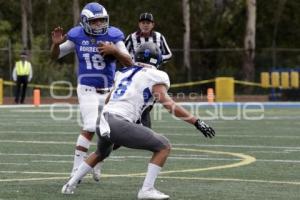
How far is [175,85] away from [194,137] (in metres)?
21.7

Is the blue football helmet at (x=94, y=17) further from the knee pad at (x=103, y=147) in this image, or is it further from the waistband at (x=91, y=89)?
the knee pad at (x=103, y=147)

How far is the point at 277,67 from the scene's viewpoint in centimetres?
4122

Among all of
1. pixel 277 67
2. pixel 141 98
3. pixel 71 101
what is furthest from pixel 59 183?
pixel 277 67

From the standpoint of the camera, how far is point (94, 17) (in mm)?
11258

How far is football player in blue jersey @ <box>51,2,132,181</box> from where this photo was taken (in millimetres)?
11391

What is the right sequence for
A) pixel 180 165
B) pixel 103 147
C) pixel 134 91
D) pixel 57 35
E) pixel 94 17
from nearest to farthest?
1. pixel 134 91
2. pixel 103 147
3. pixel 94 17
4. pixel 57 35
5. pixel 180 165

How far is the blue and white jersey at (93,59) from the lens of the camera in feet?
38.0

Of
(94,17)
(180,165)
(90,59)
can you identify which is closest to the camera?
→ (94,17)

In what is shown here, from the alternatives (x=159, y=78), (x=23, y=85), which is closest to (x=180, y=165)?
(x=159, y=78)

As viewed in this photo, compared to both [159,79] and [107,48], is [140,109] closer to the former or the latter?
[159,79]

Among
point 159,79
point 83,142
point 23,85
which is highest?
point 159,79

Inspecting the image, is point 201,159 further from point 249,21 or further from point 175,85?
point 249,21

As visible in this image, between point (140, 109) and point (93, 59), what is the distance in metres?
2.03

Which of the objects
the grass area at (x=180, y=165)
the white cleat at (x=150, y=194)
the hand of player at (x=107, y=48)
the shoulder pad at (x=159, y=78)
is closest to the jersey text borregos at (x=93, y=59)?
the hand of player at (x=107, y=48)
